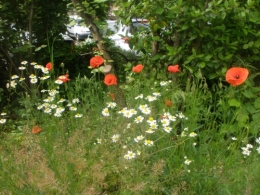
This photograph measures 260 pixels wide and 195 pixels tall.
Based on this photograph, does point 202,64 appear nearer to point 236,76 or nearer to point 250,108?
point 250,108

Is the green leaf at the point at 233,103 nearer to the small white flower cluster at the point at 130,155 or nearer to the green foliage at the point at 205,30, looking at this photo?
the green foliage at the point at 205,30

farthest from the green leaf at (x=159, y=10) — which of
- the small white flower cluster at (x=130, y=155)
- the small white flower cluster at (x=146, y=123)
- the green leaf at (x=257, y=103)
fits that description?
the small white flower cluster at (x=130, y=155)

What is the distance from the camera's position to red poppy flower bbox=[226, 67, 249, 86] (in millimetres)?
2566

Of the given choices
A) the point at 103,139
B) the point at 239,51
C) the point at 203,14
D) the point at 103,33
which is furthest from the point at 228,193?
the point at 103,33

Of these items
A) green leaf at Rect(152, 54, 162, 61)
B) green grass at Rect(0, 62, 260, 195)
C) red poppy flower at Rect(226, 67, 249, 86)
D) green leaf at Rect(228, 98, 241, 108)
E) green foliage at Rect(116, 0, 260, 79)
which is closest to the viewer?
green grass at Rect(0, 62, 260, 195)

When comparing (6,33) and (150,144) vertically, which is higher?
(150,144)

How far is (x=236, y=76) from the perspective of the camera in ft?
8.66

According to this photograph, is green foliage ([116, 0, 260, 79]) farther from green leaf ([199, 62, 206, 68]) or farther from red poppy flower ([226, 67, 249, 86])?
red poppy flower ([226, 67, 249, 86])

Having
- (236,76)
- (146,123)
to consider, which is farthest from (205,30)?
(146,123)

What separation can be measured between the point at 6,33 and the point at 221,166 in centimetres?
313

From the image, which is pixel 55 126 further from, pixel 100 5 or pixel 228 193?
pixel 100 5

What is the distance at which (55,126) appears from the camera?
2.52 m

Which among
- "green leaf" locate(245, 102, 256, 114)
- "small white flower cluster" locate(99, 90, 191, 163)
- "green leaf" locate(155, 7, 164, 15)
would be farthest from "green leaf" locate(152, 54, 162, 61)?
"small white flower cluster" locate(99, 90, 191, 163)

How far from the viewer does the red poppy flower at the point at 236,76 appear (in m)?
2.57
